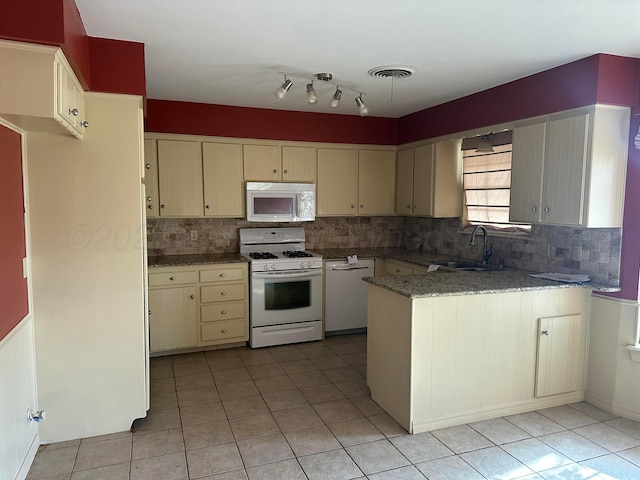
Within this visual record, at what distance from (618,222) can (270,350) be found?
10.2 feet

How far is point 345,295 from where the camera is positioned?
15.6 feet

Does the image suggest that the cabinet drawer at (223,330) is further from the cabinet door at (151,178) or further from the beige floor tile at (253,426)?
the beige floor tile at (253,426)

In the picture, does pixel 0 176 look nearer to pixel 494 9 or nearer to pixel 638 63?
pixel 494 9

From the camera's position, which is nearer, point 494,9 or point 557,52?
point 494,9

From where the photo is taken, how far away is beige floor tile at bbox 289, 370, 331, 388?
11.6 feet

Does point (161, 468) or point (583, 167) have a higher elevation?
point (583, 167)

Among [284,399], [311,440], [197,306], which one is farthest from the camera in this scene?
[197,306]

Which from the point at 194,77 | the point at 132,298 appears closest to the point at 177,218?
the point at 194,77

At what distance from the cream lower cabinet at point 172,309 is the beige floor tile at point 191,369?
0.27m

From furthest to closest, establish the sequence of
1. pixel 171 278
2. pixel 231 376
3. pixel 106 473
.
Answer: pixel 171 278 → pixel 231 376 → pixel 106 473

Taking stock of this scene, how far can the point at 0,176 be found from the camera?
83.4 inches

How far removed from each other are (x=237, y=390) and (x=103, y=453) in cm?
107

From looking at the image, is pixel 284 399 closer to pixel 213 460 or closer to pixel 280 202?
pixel 213 460

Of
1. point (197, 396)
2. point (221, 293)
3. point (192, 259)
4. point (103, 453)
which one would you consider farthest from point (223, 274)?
point (103, 453)
